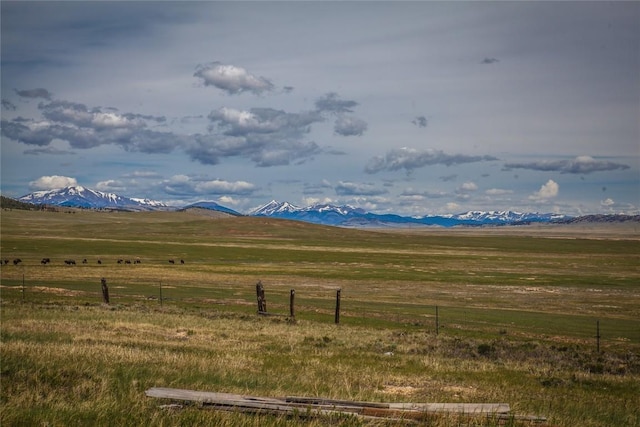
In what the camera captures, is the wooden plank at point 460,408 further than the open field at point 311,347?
No

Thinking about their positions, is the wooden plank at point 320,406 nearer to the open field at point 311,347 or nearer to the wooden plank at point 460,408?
the wooden plank at point 460,408

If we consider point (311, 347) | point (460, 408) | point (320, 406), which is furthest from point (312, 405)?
point (311, 347)

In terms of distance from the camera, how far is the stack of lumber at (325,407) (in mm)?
9180

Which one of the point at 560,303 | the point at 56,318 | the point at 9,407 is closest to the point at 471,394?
the point at 9,407

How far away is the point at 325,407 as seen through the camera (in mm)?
9422

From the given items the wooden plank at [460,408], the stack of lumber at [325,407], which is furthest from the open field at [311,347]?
the wooden plank at [460,408]

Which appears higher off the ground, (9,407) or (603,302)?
(9,407)

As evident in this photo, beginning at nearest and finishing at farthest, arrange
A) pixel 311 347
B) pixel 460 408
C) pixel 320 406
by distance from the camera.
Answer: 1. pixel 320 406
2. pixel 460 408
3. pixel 311 347

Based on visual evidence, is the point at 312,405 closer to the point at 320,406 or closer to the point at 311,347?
the point at 320,406

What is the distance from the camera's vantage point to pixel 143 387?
11945 mm

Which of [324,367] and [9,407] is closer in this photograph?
[9,407]

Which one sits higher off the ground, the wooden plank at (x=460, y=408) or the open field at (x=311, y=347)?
the wooden plank at (x=460, y=408)

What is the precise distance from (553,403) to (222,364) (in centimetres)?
930

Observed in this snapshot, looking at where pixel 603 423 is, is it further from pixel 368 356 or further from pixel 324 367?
pixel 368 356
